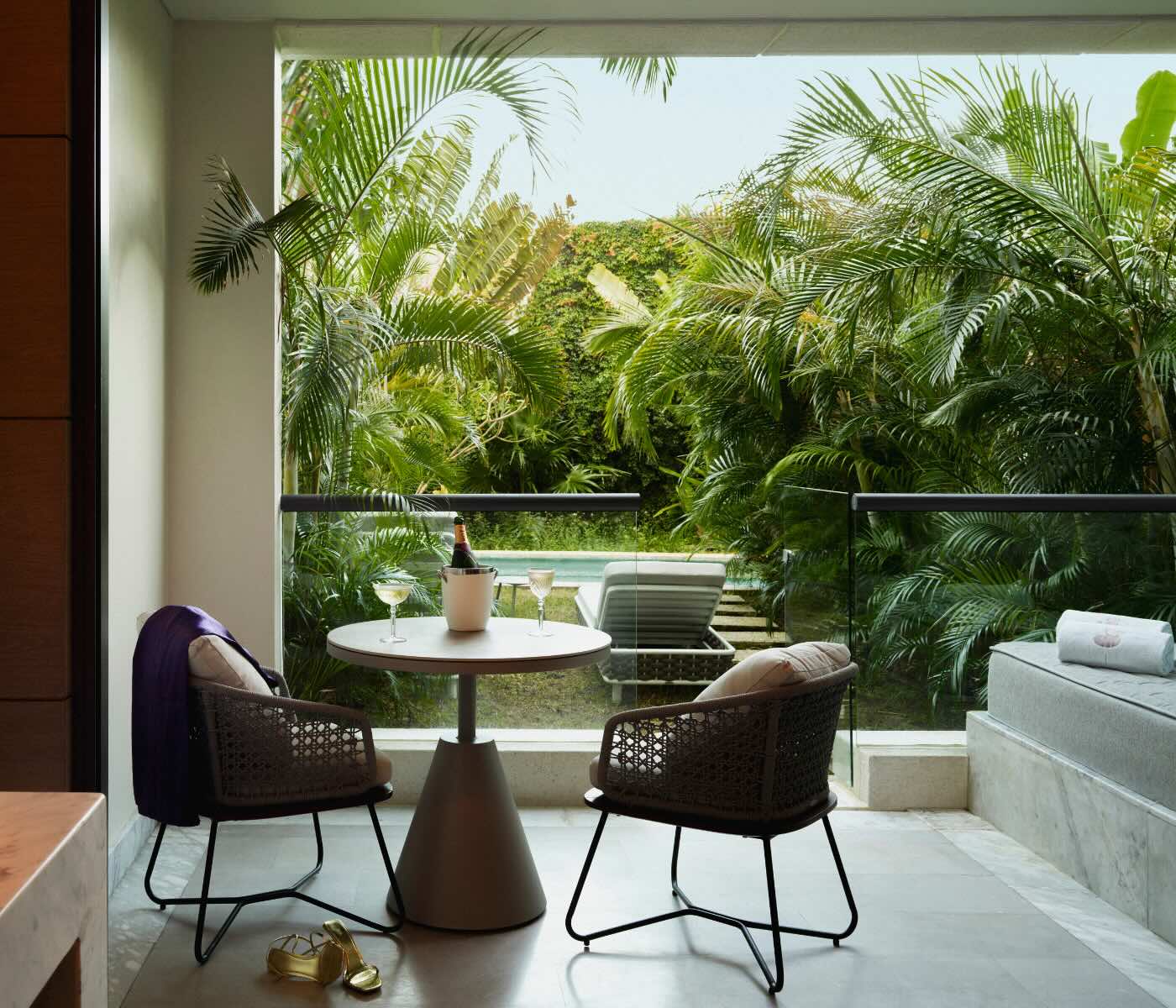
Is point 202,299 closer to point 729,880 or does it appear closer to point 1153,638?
point 729,880

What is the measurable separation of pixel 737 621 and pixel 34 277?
10.0ft

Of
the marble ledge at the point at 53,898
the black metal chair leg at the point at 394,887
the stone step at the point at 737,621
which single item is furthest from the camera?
the stone step at the point at 737,621

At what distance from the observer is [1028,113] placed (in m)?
4.56

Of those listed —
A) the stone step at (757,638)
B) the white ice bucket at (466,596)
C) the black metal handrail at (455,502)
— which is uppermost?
the black metal handrail at (455,502)

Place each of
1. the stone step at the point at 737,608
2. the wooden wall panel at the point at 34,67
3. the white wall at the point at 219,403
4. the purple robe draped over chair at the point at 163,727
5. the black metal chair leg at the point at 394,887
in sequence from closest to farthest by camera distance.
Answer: the wooden wall panel at the point at 34,67
the purple robe draped over chair at the point at 163,727
the black metal chair leg at the point at 394,887
the white wall at the point at 219,403
the stone step at the point at 737,608

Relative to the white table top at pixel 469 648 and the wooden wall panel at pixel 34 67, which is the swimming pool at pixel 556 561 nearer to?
the white table top at pixel 469 648

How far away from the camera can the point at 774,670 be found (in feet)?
7.94

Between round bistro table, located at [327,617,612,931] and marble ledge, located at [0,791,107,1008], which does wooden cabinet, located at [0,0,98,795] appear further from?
marble ledge, located at [0,791,107,1008]

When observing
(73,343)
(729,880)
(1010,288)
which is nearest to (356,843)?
(729,880)

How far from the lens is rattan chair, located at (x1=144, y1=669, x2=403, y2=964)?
2.50 meters

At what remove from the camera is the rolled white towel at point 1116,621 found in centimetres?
326

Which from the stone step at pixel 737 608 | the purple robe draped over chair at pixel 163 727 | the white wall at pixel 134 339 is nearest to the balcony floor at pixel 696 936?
the purple robe draped over chair at pixel 163 727

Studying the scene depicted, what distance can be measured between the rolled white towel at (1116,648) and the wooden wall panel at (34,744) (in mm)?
2921

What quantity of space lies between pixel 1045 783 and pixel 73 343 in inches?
119
